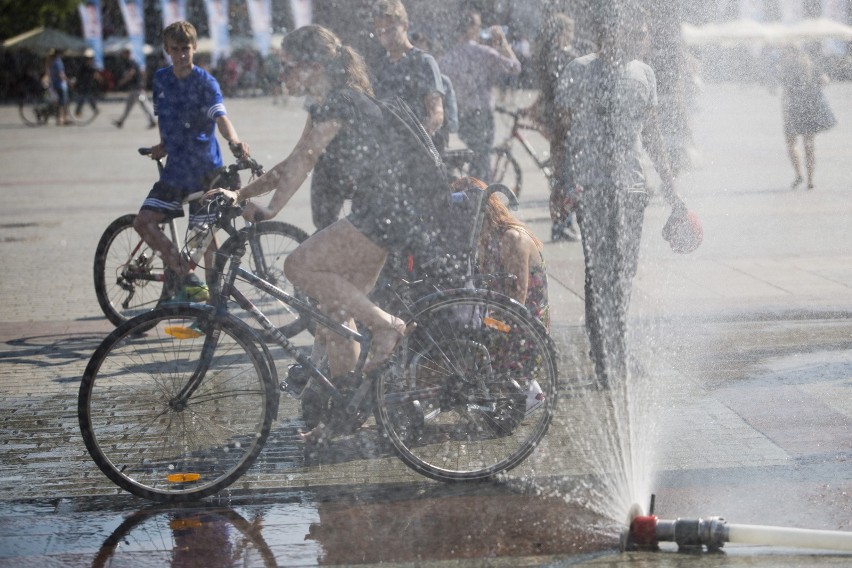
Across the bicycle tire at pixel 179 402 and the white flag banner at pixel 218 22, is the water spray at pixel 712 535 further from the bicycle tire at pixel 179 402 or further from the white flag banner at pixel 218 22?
the white flag banner at pixel 218 22

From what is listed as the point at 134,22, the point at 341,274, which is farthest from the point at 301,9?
the point at 341,274

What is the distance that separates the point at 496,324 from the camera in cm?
477

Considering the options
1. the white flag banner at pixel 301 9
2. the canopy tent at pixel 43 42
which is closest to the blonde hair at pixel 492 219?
the white flag banner at pixel 301 9

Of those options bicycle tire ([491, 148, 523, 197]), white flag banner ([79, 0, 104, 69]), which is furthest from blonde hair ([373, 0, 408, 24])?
white flag banner ([79, 0, 104, 69])

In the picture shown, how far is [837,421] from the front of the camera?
17.8ft

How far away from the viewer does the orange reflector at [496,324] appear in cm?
476

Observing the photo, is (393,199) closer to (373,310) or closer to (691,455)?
(373,310)

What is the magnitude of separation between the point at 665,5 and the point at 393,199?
6.26 meters

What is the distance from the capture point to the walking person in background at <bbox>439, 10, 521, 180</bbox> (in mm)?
10633

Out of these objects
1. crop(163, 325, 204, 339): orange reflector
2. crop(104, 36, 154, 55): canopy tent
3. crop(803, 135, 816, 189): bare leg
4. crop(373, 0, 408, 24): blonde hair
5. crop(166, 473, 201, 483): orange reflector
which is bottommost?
crop(166, 473, 201, 483): orange reflector

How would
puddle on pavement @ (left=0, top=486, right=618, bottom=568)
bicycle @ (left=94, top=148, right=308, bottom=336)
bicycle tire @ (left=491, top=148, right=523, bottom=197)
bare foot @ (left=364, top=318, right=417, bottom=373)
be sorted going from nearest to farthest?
puddle on pavement @ (left=0, top=486, right=618, bottom=568) → bare foot @ (left=364, top=318, right=417, bottom=373) → bicycle @ (left=94, top=148, right=308, bottom=336) → bicycle tire @ (left=491, top=148, right=523, bottom=197)

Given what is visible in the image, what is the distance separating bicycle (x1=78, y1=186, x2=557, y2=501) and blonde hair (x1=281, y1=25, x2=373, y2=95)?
2.21 feet

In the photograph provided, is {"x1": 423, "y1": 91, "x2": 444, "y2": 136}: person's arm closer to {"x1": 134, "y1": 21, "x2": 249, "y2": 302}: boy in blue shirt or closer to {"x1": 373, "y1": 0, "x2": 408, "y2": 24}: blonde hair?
{"x1": 373, "y1": 0, "x2": 408, "y2": 24}: blonde hair

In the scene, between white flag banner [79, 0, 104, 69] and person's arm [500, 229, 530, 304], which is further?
white flag banner [79, 0, 104, 69]
